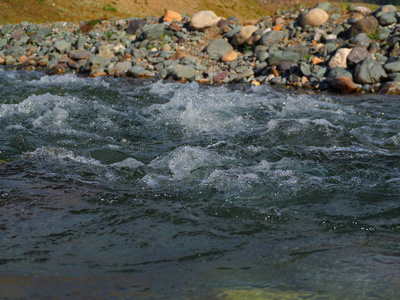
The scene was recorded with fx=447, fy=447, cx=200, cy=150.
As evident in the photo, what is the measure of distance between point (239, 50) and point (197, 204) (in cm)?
1081

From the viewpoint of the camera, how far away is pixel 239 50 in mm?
13578

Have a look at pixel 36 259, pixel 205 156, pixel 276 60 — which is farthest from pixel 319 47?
pixel 36 259

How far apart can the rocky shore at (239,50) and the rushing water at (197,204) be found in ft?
11.9

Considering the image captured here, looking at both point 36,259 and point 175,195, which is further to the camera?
point 175,195

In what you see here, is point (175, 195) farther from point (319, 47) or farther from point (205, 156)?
point (319, 47)

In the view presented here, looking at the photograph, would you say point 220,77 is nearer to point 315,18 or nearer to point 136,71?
point 136,71

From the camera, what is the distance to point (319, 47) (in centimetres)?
1207

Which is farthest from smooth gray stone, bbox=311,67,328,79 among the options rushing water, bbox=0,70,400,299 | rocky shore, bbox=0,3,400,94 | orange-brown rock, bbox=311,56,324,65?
rushing water, bbox=0,70,400,299

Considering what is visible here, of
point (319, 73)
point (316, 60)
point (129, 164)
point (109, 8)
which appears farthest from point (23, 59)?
point (109, 8)

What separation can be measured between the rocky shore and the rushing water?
11.9 ft

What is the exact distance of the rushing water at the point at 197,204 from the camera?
81.7 inches

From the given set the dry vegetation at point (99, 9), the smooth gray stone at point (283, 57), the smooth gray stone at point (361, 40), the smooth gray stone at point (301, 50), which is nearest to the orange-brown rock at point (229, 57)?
the smooth gray stone at point (283, 57)

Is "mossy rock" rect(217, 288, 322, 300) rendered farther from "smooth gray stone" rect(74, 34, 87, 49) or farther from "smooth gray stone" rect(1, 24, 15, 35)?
"smooth gray stone" rect(1, 24, 15, 35)

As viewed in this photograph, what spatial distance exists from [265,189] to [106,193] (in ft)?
4.30
